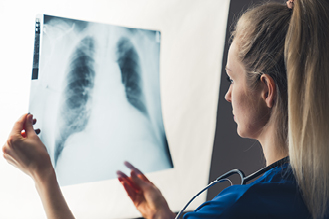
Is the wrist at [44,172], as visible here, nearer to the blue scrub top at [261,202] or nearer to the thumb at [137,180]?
the thumb at [137,180]

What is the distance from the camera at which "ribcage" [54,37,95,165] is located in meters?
0.76

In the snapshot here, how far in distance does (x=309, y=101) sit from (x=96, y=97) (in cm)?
49

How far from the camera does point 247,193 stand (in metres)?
0.50

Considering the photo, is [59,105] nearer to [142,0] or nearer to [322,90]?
[142,0]

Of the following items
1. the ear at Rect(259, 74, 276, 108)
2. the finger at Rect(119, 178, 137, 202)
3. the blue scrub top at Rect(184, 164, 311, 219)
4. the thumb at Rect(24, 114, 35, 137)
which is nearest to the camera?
the blue scrub top at Rect(184, 164, 311, 219)

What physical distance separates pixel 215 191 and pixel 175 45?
0.53 m

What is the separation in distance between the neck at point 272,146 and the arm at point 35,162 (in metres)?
0.41

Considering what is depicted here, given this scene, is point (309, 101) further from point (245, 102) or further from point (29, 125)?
point (29, 125)

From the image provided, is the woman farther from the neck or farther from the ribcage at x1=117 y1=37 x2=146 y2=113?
the ribcage at x1=117 y1=37 x2=146 y2=113

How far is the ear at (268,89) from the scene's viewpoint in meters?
0.59

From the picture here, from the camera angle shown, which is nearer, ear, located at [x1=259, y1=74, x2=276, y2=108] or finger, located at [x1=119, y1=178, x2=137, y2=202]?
ear, located at [x1=259, y1=74, x2=276, y2=108]

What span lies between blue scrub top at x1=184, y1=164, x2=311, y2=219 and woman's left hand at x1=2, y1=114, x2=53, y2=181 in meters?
0.36

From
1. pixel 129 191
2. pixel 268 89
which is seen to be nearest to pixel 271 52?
pixel 268 89

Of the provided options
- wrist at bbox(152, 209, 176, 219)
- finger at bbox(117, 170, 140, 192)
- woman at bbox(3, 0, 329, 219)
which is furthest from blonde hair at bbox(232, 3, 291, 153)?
finger at bbox(117, 170, 140, 192)
